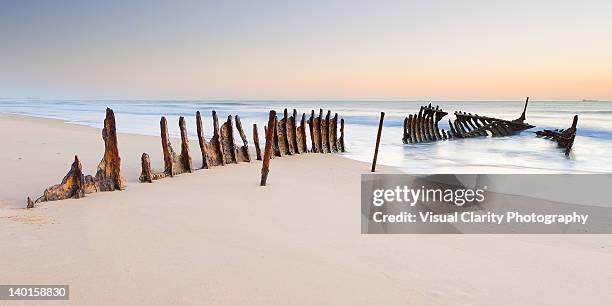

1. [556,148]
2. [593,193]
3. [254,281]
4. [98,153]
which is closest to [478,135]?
[556,148]

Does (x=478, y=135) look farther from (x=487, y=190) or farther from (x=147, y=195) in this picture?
(x=147, y=195)

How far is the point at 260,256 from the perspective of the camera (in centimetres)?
382

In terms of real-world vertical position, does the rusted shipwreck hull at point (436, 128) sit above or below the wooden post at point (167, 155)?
below

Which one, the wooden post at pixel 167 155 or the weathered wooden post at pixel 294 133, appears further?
the weathered wooden post at pixel 294 133

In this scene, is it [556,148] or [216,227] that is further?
[556,148]

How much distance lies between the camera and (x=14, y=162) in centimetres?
828

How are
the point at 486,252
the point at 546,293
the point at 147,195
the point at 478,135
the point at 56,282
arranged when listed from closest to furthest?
the point at 56,282
the point at 546,293
the point at 486,252
the point at 147,195
the point at 478,135

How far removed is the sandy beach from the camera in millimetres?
3143

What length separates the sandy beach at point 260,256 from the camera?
10.3 feet

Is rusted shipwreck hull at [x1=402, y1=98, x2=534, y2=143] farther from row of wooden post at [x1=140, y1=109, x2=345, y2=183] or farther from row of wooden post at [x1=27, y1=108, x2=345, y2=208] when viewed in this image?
row of wooden post at [x1=27, y1=108, x2=345, y2=208]

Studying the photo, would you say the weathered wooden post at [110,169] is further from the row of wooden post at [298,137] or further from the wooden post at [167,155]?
the row of wooden post at [298,137]

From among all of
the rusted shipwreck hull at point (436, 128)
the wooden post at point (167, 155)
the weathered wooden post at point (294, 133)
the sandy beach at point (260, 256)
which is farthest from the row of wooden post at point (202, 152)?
the rusted shipwreck hull at point (436, 128)

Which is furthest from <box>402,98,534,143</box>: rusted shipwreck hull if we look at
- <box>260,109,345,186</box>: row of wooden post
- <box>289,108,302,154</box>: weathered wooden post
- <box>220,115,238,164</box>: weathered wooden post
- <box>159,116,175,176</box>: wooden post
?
<box>159,116,175,176</box>: wooden post

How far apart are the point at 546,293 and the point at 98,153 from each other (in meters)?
10.0
